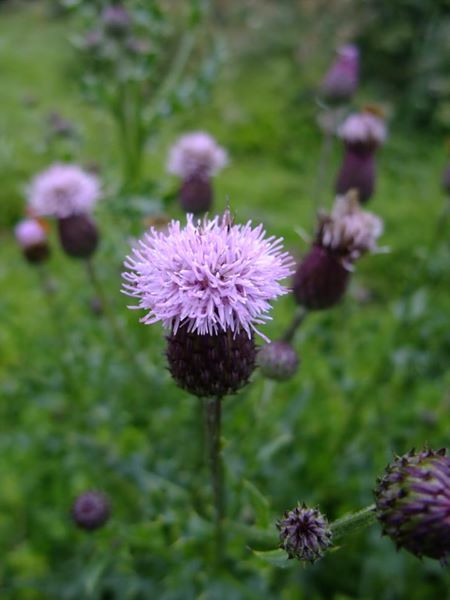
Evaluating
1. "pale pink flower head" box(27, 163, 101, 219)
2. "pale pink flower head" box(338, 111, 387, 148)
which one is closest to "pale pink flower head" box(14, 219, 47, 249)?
"pale pink flower head" box(27, 163, 101, 219)

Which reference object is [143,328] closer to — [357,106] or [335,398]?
[335,398]

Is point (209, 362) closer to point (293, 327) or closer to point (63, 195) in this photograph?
point (293, 327)

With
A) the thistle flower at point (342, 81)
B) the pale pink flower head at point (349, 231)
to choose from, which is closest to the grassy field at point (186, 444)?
the pale pink flower head at point (349, 231)

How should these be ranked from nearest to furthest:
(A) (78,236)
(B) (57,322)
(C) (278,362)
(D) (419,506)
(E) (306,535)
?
(D) (419,506)
(E) (306,535)
(C) (278,362)
(A) (78,236)
(B) (57,322)

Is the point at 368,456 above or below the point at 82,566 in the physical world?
Answer: above

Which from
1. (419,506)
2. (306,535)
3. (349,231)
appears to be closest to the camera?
(419,506)

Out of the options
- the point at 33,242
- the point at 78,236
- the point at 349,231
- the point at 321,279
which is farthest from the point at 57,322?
the point at 349,231

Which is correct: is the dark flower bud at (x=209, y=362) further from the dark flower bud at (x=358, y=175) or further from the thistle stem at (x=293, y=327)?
the dark flower bud at (x=358, y=175)

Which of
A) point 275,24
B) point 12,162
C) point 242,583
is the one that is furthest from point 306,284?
point 275,24
